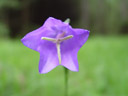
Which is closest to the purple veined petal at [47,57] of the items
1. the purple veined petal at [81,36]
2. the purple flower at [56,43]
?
the purple flower at [56,43]

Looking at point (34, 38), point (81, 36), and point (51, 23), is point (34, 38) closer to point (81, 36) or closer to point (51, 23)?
point (51, 23)

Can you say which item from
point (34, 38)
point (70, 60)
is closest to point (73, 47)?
point (70, 60)

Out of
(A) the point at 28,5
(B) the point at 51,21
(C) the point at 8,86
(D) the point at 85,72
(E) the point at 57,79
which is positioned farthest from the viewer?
(A) the point at 28,5

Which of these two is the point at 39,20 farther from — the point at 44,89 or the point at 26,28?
the point at 44,89

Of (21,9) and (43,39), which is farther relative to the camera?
(21,9)

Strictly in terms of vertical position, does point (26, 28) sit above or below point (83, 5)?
below

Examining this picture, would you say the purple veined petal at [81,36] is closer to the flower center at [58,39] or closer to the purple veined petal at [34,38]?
the flower center at [58,39]

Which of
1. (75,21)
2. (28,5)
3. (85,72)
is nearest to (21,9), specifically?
(28,5)

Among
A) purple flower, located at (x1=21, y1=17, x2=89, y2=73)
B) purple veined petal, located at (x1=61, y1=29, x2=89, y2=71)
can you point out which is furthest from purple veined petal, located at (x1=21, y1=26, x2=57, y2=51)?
purple veined petal, located at (x1=61, y1=29, x2=89, y2=71)
